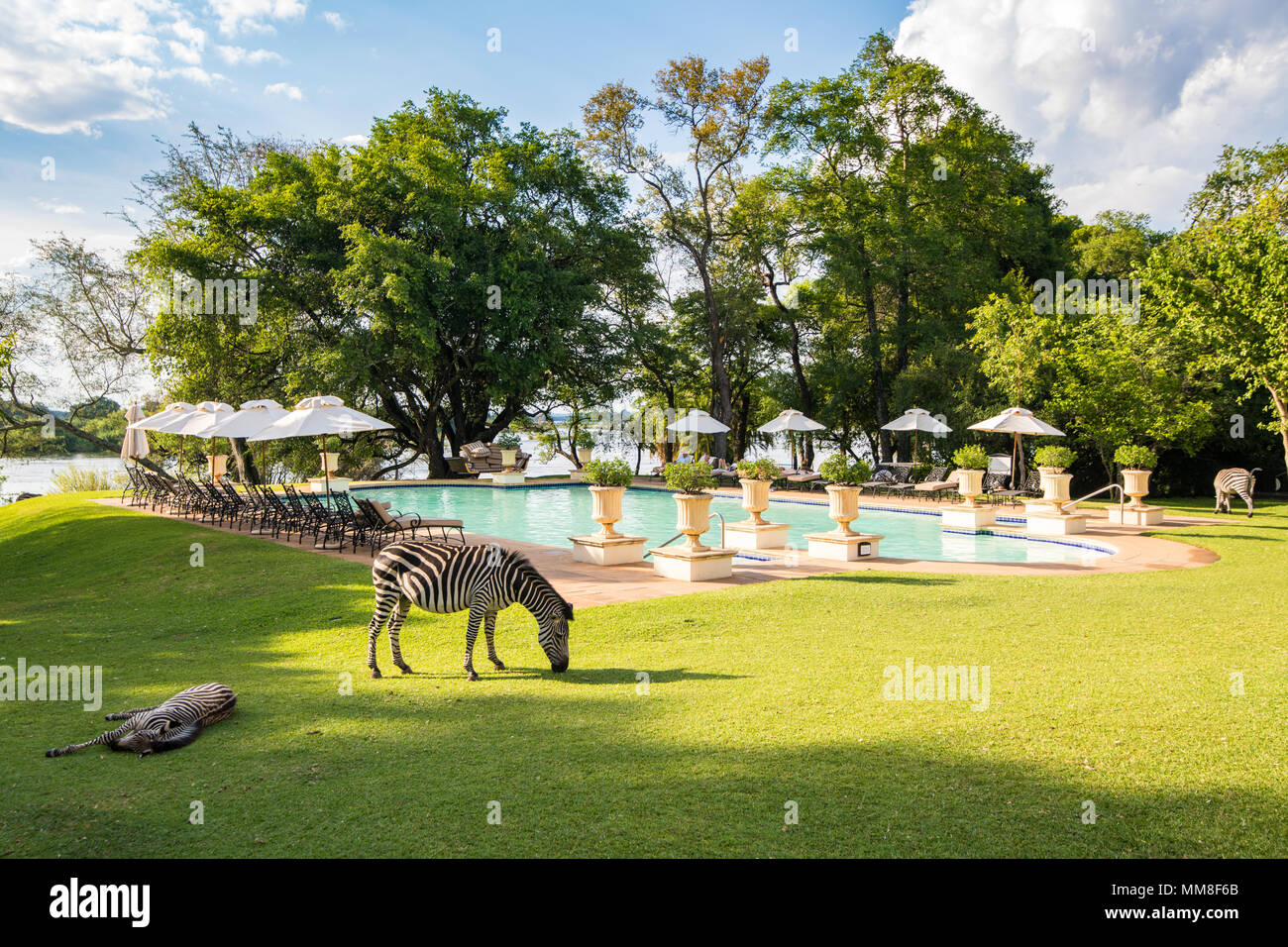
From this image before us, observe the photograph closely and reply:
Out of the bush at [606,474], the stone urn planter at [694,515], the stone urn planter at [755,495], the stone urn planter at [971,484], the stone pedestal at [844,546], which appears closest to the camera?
the stone urn planter at [694,515]

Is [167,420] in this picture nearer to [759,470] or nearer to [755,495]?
[755,495]

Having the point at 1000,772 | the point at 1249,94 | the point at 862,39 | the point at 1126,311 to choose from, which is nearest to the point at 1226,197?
the point at 1249,94

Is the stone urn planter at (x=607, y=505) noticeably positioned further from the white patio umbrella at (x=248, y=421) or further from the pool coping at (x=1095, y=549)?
the white patio umbrella at (x=248, y=421)

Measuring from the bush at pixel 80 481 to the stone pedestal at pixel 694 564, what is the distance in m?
26.3

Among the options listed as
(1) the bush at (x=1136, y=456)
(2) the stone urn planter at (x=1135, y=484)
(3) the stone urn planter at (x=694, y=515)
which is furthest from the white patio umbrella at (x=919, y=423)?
(3) the stone urn planter at (x=694, y=515)

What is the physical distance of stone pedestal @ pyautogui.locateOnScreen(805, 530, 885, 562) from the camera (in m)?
12.2

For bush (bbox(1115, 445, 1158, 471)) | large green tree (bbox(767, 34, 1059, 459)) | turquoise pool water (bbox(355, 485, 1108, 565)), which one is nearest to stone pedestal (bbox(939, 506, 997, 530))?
turquoise pool water (bbox(355, 485, 1108, 565))

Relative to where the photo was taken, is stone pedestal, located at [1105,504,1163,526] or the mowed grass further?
stone pedestal, located at [1105,504,1163,526]

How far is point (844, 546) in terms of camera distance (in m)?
12.2

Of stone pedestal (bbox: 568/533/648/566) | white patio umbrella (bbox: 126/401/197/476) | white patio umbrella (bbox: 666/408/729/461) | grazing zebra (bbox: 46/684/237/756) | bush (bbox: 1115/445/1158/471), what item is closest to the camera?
grazing zebra (bbox: 46/684/237/756)

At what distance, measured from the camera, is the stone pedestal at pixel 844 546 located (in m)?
12.2

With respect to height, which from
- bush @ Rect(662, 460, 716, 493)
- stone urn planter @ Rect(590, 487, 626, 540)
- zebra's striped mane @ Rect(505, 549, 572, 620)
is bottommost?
zebra's striped mane @ Rect(505, 549, 572, 620)

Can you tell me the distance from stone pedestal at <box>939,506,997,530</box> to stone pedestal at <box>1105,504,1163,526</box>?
7.80 feet

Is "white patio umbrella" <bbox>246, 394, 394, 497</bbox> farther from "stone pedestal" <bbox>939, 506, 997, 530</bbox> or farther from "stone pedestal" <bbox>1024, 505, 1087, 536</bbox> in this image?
"stone pedestal" <bbox>1024, 505, 1087, 536</bbox>
